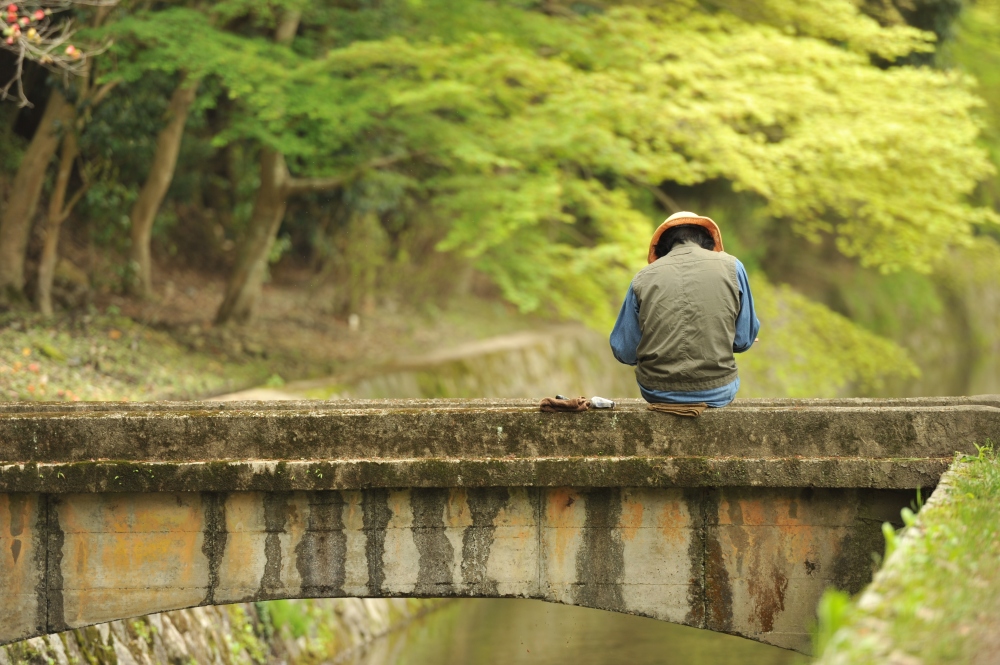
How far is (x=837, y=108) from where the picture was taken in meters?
14.7

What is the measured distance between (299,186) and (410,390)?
146 inches

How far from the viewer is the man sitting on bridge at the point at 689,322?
19.1 feet

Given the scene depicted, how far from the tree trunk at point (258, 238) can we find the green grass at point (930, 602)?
13.7 meters

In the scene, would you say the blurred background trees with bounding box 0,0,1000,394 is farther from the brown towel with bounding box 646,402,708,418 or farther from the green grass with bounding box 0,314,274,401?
the brown towel with bounding box 646,402,708,418

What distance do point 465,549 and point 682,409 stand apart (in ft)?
4.70

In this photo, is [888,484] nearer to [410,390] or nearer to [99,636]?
[99,636]

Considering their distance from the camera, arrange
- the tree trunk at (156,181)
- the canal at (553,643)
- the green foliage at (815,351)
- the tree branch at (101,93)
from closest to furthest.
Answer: the canal at (553,643)
the tree branch at (101,93)
the tree trunk at (156,181)
the green foliage at (815,351)

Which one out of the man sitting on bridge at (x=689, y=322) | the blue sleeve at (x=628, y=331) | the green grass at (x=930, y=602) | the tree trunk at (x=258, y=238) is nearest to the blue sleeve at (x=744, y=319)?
the man sitting on bridge at (x=689, y=322)

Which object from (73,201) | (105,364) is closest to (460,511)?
(105,364)

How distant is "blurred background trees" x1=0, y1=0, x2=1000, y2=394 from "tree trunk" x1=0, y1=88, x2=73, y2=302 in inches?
1.2

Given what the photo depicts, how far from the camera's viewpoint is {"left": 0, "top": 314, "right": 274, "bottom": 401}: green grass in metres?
11.7

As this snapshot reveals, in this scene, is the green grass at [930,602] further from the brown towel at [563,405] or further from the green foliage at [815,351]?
the green foliage at [815,351]

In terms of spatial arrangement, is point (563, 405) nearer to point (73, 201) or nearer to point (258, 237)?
point (73, 201)

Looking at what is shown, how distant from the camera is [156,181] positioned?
16203mm
